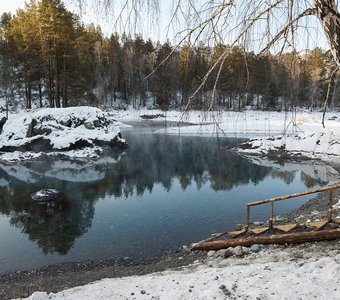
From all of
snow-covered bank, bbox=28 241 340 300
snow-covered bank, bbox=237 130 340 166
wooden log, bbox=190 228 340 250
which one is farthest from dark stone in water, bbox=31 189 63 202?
snow-covered bank, bbox=237 130 340 166

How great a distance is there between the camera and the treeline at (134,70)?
4090 mm

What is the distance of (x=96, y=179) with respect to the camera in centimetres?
2328

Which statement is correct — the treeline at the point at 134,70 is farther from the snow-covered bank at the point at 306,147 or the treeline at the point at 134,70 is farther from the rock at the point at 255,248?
the snow-covered bank at the point at 306,147

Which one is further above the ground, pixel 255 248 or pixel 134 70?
pixel 134 70

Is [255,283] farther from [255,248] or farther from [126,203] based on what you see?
[126,203]

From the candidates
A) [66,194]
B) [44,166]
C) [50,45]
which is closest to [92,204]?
[66,194]

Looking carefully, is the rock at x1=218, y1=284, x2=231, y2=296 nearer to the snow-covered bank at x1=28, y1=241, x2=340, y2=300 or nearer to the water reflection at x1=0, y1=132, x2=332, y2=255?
the snow-covered bank at x1=28, y1=241, x2=340, y2=300

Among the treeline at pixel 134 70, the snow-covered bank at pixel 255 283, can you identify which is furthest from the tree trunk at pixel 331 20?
the snow-covered bank at pixel 255 283

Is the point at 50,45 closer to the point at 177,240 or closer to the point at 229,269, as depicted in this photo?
the point at 177,240

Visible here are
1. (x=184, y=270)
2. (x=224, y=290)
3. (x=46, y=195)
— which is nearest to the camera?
(x=224, y=290)

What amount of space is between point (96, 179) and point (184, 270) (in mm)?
15462

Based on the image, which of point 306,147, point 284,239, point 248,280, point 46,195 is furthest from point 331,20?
point 306,147

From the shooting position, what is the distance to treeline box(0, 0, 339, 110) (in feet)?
13.4

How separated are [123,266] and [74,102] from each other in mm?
38796
